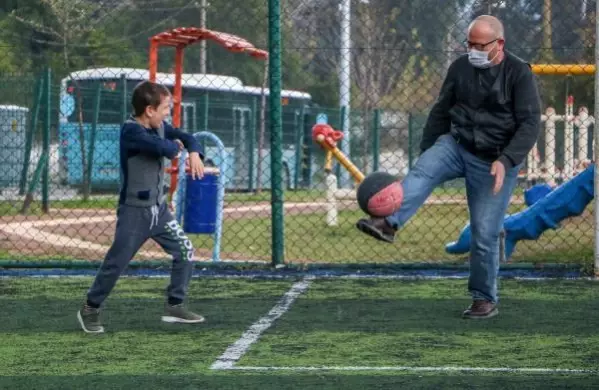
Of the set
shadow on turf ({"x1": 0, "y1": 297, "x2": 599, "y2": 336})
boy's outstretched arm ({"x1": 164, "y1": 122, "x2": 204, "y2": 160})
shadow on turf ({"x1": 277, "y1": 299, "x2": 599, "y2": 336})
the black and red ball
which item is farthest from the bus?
the black and red ball

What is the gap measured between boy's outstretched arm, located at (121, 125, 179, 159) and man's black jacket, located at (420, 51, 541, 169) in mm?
1688

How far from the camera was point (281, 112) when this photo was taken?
10938 millimetres

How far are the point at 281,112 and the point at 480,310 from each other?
3.33 meters

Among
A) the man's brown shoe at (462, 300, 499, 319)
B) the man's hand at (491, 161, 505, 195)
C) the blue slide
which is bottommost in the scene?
the man's brown shoe at (462, 300, 499, 319)

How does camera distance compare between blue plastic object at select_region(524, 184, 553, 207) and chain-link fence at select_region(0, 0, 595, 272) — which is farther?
blue plastic object at select_region(524, 184, 553, 207)

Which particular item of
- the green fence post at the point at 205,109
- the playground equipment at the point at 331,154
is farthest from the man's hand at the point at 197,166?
the green fence post at the point at 205,109

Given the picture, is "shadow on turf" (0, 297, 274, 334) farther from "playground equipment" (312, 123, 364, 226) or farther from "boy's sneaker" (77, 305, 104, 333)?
"playground equipment" (312, 123, 364, 226)

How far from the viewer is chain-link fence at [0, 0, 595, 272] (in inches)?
494

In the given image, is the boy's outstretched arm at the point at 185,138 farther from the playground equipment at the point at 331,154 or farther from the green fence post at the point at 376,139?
the green fence post at the point at 376,139

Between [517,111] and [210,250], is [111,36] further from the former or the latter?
[517,111]

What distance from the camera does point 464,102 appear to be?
804 cm

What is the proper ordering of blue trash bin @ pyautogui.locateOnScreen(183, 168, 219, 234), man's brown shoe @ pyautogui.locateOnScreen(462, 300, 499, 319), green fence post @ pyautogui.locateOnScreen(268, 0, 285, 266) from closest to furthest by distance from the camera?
man's brown shoe @ pyautogui.locateOnScreen(462, 300, 499, 319) < green fence post @ pyautogui.locateOnScreen(268, 0, 285, 266) < blue trash bin @ pyautogui.locateOnScreen(183, 168, 219, 234)

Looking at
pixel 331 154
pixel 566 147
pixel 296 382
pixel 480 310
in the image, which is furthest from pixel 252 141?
pixel 296 382

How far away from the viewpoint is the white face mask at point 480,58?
7.86m
